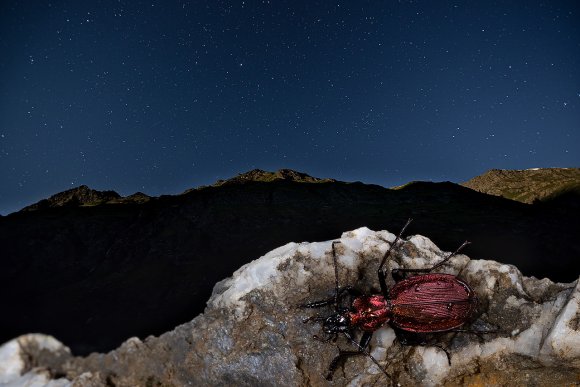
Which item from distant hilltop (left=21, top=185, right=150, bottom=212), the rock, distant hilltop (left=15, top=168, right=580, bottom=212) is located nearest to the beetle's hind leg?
the rock

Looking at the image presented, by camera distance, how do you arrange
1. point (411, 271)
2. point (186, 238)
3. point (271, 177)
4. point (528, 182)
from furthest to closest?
1. point (528, 182)
2. point (271, 177)
3. point (186, 238)
4. point (411, 271)

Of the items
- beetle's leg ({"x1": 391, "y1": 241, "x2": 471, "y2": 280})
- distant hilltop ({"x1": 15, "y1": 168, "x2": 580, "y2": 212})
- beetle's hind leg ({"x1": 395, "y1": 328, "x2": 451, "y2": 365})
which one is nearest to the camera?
beetle's hind leg ({"x1": 395, "y1": 328, "x2": 451, "y2": 365})

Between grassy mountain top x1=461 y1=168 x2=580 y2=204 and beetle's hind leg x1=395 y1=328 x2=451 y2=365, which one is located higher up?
grassy mountain top x1=461 y1=168 x2=580 y2=204

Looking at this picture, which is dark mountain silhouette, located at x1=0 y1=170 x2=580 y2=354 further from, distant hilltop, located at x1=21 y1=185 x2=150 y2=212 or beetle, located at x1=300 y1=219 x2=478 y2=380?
beetle, located at x1=300 y1=219 x2=478 y2=380

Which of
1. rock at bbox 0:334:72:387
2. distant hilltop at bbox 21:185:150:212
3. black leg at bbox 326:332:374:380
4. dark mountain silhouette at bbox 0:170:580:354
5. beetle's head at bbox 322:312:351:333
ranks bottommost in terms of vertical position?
black leg at bbox 326:332:374:380

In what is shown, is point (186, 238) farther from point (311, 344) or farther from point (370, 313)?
point (370, 313)

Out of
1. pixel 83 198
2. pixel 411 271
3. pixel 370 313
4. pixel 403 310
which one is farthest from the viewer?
pixel 83 198

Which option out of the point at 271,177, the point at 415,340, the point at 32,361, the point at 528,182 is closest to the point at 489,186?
the point at 528,182

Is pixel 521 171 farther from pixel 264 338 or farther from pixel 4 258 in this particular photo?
pixel 4 258
